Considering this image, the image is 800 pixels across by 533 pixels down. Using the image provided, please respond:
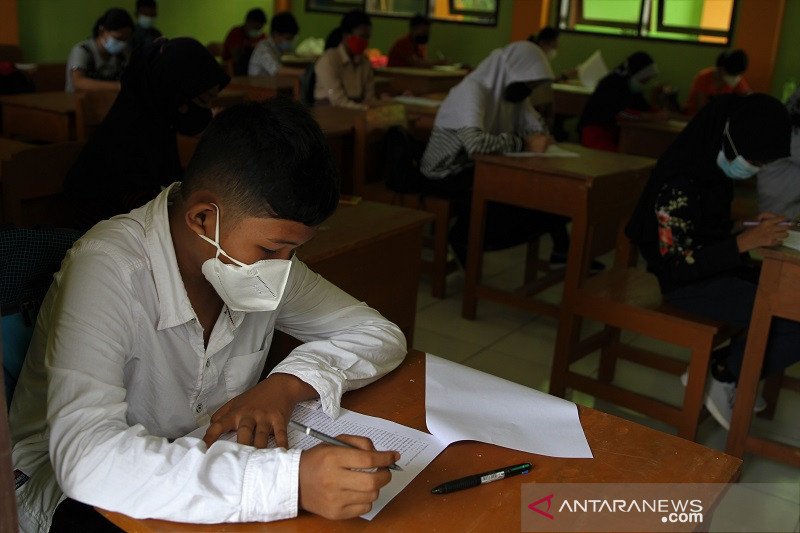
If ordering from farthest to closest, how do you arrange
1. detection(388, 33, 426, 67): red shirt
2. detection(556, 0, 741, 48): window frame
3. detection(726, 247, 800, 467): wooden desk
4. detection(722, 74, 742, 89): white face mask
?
detection(388, 33, 426, 67): red shirt → detection(556, 0, 741, 48): window frame → detection(722, 74, 742, 89): white face mask → detection(726, 247, 800, 467): wooden desk

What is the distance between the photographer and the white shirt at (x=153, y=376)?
3.26ft

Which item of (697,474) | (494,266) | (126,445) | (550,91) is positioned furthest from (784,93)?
(126,445)

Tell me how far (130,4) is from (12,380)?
25.0 feet

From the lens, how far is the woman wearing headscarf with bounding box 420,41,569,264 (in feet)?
12.4

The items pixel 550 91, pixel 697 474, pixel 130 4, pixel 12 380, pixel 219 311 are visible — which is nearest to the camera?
pixel 697 474

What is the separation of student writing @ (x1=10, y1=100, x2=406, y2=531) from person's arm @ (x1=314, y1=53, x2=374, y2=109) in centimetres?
448

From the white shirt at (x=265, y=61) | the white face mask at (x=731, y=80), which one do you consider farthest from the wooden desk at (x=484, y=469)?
the white face mask at (x=731, y=80)

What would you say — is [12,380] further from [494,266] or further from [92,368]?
[494,266]

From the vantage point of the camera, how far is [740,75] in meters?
7.07

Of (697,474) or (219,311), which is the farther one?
(219,311)

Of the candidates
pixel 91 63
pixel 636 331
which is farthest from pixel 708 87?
pixel 636 331

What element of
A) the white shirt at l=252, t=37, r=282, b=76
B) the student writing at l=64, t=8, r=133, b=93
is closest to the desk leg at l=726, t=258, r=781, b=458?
the student writing at l=64, t=8, r=133, b=93

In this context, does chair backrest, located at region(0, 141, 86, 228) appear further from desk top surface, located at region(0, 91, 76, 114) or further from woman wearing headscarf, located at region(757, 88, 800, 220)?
woman wearing headscarf, located at region(757, 88, 800, 220)

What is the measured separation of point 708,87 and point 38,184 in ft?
20.3
